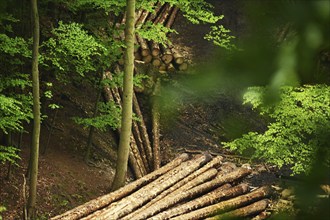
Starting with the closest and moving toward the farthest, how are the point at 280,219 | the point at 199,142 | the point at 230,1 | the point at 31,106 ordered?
1. the point at 280,219
2. the point at 31,106
3. the point at 199,142
4. the point at 230,1

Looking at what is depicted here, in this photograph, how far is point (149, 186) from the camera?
11.8m

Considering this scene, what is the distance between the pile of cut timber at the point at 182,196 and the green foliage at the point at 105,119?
200cm

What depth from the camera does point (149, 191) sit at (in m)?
11.2

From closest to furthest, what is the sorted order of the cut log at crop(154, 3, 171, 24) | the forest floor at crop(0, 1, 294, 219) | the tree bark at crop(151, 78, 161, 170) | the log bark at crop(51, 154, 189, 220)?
the log bark at crop(51, 154, 189, 220), the forest floor at crop(0, 1, 294, 219), the tree bark at crop(151, 78, 161, 170), the cut log at crop(154, 3, 171, 24)

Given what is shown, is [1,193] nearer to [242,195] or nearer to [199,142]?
[242,195]

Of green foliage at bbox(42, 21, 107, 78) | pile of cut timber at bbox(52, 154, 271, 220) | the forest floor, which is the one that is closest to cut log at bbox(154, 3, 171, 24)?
the forest floor

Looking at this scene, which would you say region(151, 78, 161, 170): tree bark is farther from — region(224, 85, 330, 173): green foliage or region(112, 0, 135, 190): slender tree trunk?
region(224, 85, 330, 173): green foliage

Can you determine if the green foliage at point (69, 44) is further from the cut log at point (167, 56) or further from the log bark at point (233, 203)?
the cut log at point (167, 56)

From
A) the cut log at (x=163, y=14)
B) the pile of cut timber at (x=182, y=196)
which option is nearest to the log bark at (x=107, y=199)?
the pile of cut timber at (x=182, y=196)

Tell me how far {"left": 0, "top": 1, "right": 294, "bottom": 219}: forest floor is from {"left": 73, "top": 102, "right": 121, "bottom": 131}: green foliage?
945mm

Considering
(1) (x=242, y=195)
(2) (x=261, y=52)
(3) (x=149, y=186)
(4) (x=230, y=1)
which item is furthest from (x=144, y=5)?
(4) (x=230, y=1)

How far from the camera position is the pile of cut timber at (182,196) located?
33.2 ft

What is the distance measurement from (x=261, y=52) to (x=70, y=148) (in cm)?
1329

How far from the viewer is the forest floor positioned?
11.8 metres
